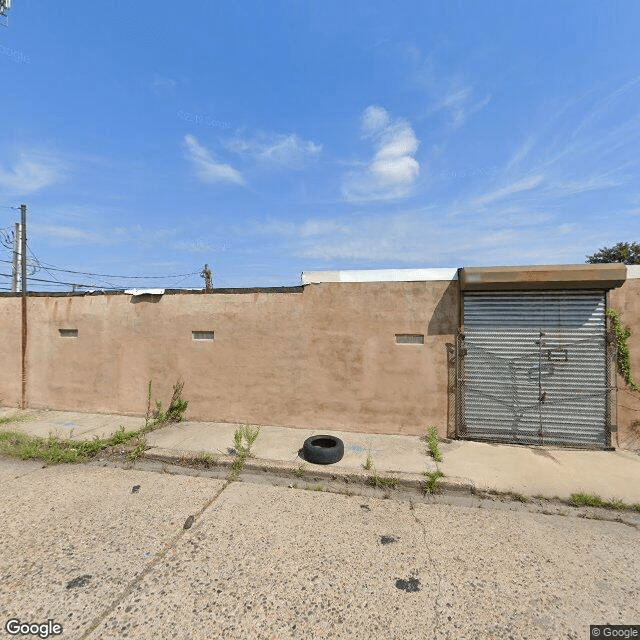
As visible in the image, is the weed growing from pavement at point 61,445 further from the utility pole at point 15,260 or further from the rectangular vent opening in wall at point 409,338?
the utility pole at point 15,260

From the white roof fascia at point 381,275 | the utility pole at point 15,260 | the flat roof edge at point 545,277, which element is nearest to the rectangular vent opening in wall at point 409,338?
the white roof fascia at point 381,275

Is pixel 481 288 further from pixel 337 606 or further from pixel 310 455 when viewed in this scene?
pixel 337 606

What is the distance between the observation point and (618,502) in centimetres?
404

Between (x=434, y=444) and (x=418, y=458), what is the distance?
480 millimetres

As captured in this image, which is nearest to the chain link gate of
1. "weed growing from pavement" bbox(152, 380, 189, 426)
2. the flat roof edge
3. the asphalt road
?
the flat roof edge

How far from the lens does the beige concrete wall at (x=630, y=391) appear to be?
5820 millimetres

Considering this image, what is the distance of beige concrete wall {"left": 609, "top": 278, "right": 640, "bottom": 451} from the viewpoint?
582 centimetres

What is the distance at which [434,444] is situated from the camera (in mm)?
5594

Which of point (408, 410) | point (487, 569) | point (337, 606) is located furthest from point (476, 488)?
point (337, 606)

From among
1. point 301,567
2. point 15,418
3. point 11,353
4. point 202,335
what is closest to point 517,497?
point 301,567

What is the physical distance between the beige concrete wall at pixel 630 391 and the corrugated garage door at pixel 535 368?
0.28 m

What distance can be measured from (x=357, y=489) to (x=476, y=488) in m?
1.69

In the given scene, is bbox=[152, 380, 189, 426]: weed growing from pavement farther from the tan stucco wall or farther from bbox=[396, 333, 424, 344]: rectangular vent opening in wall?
bbox=[396, 333, 424, 344]: rectangular vent opening in wall

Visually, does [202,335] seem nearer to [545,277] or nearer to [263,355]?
[263,355]
